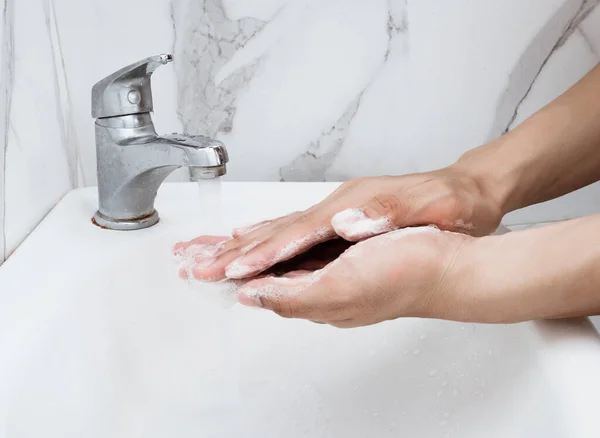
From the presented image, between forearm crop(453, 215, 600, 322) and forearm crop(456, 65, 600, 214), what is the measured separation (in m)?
0.15

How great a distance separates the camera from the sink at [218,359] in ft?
1.46

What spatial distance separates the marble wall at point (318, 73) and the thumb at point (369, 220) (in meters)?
0.28

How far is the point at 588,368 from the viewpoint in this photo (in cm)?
42

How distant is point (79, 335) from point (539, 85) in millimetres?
612

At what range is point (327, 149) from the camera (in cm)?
79

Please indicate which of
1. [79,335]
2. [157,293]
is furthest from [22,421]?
[157,293]

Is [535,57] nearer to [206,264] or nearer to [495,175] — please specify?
[495,175]

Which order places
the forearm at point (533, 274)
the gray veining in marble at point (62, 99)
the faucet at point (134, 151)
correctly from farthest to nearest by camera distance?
the gray veining in marble at point (62, 99) → the faucet at point (134, 151) → the forearm at point (533, 274)

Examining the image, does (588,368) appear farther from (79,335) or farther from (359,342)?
(79,335)

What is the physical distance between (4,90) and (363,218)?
13.5 inches

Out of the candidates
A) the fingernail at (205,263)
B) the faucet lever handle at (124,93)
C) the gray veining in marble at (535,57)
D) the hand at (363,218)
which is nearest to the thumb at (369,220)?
the hand at (363,218)

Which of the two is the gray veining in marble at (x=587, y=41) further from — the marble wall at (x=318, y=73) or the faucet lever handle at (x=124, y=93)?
the faucet lever handle at (x=124, y=93)

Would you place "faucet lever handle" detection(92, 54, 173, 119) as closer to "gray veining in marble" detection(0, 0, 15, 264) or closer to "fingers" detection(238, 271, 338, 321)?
"gray veining in marble" detection(0, 0, 15, 264)

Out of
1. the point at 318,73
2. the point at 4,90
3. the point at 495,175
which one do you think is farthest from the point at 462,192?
the point at 4,90
